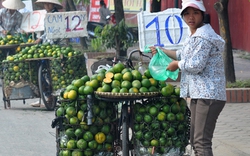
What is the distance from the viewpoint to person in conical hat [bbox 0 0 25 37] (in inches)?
540

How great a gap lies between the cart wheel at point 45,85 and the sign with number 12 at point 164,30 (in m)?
1.73

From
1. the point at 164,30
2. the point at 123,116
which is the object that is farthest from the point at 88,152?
the point at 164,30

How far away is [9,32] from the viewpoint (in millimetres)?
13000

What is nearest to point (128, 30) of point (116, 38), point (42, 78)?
point (116, 38)

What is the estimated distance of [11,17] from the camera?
544 inches

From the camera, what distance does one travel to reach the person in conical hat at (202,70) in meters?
4.89

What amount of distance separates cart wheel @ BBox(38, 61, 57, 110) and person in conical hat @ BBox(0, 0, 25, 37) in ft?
12.1

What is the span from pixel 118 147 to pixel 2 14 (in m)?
9.01

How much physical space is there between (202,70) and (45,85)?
580 cm

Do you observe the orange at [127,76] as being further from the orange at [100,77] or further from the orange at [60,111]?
the orange at [60,111]

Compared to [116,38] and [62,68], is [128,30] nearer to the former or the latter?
[116,38]

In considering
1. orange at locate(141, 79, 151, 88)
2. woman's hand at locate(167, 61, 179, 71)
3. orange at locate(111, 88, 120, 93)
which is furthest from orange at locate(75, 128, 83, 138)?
woman's hand at locate(167, 61, 179, 71)

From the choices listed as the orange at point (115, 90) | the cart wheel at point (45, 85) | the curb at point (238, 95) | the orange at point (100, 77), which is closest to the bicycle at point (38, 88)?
the cart wheel at point (45, 85)

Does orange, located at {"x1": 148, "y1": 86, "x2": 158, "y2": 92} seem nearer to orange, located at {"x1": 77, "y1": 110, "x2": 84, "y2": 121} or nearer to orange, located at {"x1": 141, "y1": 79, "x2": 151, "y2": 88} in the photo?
orange, located at {"x1": 141, "y1": 79, "x2": 151, "y2": 88}
